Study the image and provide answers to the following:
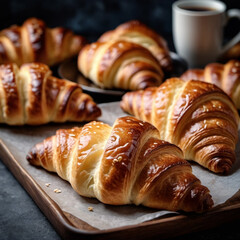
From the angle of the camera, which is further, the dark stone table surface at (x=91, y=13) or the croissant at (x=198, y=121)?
the dark stone table surface at (x=91, y=13)

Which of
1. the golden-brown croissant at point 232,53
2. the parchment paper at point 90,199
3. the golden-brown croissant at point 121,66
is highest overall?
the golden-brown croissant at point 121,66

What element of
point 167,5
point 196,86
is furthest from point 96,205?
point 167,5

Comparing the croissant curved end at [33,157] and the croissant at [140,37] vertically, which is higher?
the croissant at [140,37]

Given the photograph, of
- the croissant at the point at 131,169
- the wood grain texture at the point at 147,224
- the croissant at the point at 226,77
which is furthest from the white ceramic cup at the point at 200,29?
the wood grain texture at the point at 147,224

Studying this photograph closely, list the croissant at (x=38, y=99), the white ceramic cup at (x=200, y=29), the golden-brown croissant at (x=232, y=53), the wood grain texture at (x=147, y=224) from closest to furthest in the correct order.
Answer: the wood grain texture at (x=147, y=224) < the croissant at (x=38, y=99) < the white ceramic cup at (x=200, y=29) < the golden-brown croissant at (x=232, y=53)

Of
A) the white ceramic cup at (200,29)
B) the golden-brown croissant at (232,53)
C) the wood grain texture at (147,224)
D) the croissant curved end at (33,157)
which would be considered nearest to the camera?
the wood grain texture at (147,224)

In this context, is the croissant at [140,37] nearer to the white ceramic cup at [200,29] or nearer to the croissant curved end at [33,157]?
the white ceramic cup at [200,29]

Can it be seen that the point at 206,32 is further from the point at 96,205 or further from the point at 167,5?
the point at 96,205
